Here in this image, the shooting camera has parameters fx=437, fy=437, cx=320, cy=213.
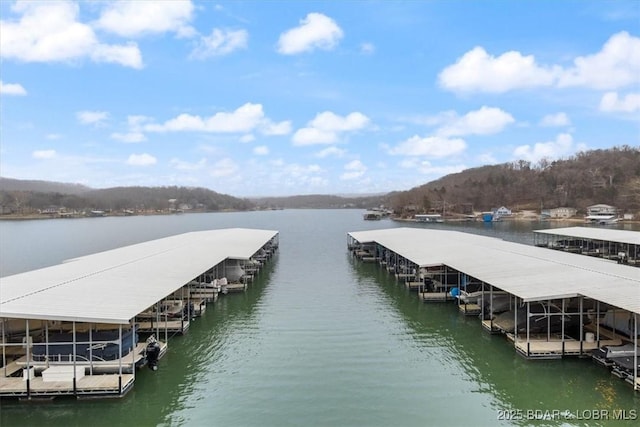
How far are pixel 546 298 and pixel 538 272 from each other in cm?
519

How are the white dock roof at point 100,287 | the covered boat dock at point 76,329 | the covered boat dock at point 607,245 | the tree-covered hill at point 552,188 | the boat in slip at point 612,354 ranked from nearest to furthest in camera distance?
the covered boat dock at point 76,329 < the white dock roof at point 100,287 < the boat in slip at point 612,354 < the covered boat dock at point 607,245 < the tree-covered hill at point 552,188

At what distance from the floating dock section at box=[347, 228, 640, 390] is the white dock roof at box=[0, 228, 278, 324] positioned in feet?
49.6

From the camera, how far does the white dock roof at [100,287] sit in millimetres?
14508

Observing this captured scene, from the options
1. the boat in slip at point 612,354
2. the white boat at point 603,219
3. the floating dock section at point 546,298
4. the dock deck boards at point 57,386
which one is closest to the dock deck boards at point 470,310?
the floating dock section at point 546,298

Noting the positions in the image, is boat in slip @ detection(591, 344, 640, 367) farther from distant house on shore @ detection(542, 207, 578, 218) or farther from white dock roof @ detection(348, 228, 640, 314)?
distant house on shore @ detection(542, 207, 578, 218)

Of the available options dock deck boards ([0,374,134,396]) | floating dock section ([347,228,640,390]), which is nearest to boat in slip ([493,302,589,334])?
floating dock section ([347,228,640,390])

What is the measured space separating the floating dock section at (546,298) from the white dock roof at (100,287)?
15120 mm

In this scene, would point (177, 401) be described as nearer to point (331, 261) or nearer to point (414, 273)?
point (414, 273)

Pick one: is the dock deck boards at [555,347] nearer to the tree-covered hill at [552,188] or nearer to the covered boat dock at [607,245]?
the covered boat dock at [607,245]

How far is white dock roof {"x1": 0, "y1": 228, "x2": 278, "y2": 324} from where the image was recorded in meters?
14.5

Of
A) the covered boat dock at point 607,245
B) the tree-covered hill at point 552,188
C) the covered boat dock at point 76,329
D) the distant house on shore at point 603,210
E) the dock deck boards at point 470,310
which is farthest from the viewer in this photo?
the tree-covered hill at point 552,188

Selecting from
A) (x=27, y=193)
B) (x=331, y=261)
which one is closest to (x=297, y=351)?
(x=331, y=261)

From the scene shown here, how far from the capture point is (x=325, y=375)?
16406 millimetres

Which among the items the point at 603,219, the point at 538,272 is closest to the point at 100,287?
the point at 538,272
